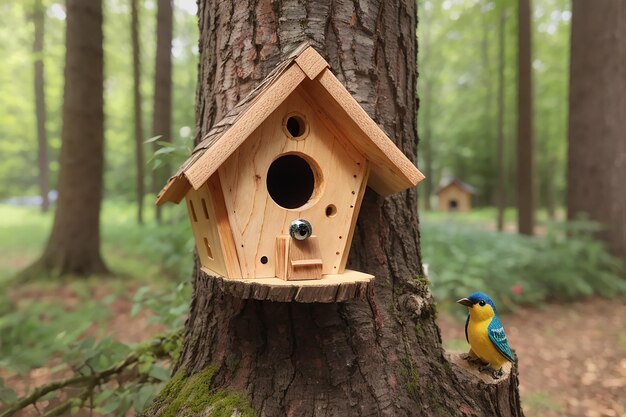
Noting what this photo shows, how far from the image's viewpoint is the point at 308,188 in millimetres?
1800

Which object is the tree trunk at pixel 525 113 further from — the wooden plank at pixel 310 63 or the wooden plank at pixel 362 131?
the wooden plank at pixel 310 63

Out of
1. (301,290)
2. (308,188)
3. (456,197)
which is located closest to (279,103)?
(308,188)

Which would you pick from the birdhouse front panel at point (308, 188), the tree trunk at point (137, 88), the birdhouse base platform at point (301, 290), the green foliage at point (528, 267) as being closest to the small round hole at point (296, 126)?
the birdhouse front panel at point (308, 188)

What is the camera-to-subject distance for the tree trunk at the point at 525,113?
29.5ft

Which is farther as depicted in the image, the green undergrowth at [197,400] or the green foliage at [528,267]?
the green foliage at [528,267]

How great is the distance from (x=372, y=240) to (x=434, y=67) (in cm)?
2136

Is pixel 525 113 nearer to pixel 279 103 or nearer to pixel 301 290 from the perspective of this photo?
pixel 279 103

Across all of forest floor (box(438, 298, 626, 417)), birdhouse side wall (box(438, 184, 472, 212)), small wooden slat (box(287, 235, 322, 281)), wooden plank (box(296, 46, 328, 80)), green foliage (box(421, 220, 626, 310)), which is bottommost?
forest floor (box(438, 298, 626, 417))

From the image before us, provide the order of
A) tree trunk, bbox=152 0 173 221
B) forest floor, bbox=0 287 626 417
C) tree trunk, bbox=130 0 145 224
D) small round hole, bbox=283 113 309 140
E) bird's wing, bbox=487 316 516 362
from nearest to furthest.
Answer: small round hole, bbox=283 113 309 140
bird's wing, bbox=487 316 516 362
forest floor, bbox=0 287 626 417
tree trunk, bbox=152 0 173 221
tree trunk, bbox=130 0 145 224

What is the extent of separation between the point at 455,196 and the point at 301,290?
57.9ft

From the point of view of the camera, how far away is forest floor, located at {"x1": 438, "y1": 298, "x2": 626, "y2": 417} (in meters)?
3.94

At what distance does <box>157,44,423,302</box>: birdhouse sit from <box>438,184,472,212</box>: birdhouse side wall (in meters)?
16.9

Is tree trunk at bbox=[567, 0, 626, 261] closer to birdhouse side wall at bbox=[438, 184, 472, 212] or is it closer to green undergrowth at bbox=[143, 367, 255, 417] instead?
green undergrowth at bbox=[143, 367, 255, 417]

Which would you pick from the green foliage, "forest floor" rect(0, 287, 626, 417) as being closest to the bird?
"forest floor" rect(0, 287, 626, 417)
